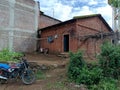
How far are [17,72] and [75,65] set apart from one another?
2813 millimetres

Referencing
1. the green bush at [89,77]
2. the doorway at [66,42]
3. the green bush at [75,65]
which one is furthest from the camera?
the doorway at [66,42]

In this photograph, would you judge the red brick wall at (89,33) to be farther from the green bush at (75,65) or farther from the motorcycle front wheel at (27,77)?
the motorcycle front wheel at (27,77)

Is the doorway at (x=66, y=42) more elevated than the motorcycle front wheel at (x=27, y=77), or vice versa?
the doorway at (x=66, y=42)

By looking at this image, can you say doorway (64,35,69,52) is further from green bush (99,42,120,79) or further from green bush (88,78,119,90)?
green bush (88,78,119,90)

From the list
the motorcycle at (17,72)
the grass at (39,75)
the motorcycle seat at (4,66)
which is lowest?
the grass at (39,75)

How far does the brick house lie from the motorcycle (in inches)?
356

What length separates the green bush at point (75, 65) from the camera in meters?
10.1

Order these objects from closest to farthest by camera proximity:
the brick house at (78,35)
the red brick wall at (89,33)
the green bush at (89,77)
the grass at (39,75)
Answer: the green bush at (89,77) < the grass at (39,75) < the brick house at (78,35) < the red brick wall at (89,33)

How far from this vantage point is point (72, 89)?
346 inches

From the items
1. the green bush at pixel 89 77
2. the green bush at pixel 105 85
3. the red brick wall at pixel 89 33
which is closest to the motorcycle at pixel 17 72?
the green bush at pixel 89 77

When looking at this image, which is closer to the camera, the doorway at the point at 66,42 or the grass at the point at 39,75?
the grass at the point at 39,75

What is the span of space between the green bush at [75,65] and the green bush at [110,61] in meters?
1.13

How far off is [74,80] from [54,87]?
4.56 feet

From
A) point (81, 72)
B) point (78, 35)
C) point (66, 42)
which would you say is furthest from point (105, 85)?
point (66, 42)
